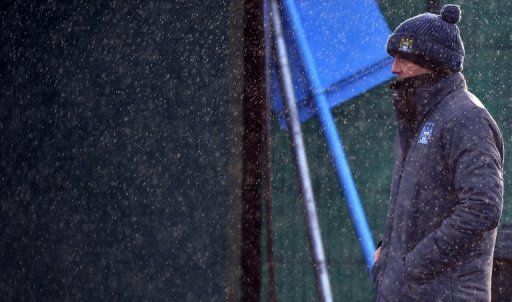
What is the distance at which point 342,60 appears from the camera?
4.98 meters

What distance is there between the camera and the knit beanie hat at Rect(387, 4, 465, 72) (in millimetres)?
3113

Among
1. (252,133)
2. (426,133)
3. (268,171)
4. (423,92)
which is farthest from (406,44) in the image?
(268,171)

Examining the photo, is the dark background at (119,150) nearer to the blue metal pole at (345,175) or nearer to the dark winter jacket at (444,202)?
the blue metal pole at (345,175)

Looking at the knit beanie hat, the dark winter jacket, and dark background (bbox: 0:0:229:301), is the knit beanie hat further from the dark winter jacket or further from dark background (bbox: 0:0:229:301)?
dark background (bbox: 0:0:229:301)

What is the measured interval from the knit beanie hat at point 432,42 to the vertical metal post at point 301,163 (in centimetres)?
158

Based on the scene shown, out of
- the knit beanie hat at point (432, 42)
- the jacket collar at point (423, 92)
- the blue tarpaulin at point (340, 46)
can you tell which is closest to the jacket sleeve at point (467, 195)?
the jacket collar at point (423, 92)

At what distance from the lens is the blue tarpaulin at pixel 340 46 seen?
16.2 feet

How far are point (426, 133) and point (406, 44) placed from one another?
1.18 ft

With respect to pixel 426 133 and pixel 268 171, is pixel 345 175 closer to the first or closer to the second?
pixel 268 171

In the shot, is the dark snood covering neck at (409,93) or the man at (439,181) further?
the dark snood covering neck at (409,93)

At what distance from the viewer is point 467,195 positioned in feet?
9.19

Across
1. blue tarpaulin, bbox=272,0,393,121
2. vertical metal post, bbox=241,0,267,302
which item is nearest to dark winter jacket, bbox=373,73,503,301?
vertical metal post, bbox=241,0,267,302

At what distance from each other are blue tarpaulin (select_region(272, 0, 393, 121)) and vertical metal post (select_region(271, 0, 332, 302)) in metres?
0.13

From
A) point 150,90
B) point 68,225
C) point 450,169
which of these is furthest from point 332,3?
point 450,169
